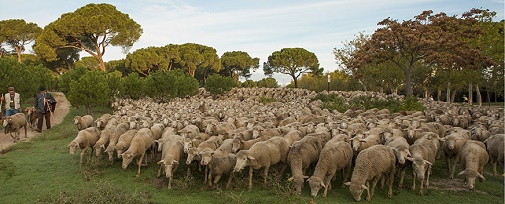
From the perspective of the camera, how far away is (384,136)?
31.1ft

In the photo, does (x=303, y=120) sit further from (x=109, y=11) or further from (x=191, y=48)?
(x=191, y=48)

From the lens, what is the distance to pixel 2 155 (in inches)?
469

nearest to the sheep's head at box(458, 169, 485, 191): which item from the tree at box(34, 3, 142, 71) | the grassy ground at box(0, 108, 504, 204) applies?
the grassy ground at box(0, 108, 504, 204)

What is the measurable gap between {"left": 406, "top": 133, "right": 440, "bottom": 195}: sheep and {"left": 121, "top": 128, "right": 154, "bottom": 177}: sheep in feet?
23.4

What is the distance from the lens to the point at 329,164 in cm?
773

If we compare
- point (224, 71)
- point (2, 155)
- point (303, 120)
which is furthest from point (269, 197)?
point (224, 71)

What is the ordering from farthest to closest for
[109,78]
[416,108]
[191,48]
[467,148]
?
[191,48], [109,78], [416,108], [467,148]

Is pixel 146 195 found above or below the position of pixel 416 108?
below

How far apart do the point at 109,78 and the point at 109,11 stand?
17.2m

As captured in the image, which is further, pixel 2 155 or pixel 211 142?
pixel 2 155

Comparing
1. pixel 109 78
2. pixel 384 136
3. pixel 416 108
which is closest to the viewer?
pixel 384 136

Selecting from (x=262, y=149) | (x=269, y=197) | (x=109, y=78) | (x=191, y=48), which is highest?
(x=191, y=48)

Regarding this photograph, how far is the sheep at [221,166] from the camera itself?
319 inches

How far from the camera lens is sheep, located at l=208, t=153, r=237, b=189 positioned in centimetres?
809
